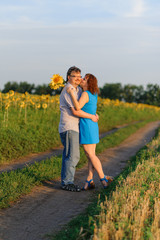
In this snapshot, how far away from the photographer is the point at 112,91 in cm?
5791

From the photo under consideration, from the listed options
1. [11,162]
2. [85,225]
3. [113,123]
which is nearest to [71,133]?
[85,225]

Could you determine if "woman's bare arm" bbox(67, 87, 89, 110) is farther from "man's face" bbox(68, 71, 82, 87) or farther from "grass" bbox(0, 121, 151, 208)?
"grass" bbox(0, 121, 151, 208)

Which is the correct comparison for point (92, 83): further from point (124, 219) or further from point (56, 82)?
point (124, 219)

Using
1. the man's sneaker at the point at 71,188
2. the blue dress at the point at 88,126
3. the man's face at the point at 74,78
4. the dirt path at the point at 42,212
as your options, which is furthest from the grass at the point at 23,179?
the man's face at the point at 74,78

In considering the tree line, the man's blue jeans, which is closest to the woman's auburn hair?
the man's blue jeans

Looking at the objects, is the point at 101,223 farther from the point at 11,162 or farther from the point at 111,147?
the point at 111,147

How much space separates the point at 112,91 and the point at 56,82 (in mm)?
52512

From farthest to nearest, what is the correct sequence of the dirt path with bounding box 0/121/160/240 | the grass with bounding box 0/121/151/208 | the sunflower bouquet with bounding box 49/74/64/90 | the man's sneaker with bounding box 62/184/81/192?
1. the sunflower bouquet with bounding box 49/74/64/90
2. the man's sneaker with bounding box 62/184/81/192
3. the grass with bounding box 0/121/151/208
4. the dirt path with bounding box 0/121/160/240

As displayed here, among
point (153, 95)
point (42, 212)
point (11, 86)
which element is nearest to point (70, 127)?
point (42, 212)

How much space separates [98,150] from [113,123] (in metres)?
10.2

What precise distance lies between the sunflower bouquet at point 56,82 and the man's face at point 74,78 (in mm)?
470

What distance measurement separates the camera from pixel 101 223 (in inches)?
129

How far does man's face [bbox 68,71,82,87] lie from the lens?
5.42 m

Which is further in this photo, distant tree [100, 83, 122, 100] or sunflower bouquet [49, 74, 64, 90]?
distant tree [100, 83, 122, 100]
